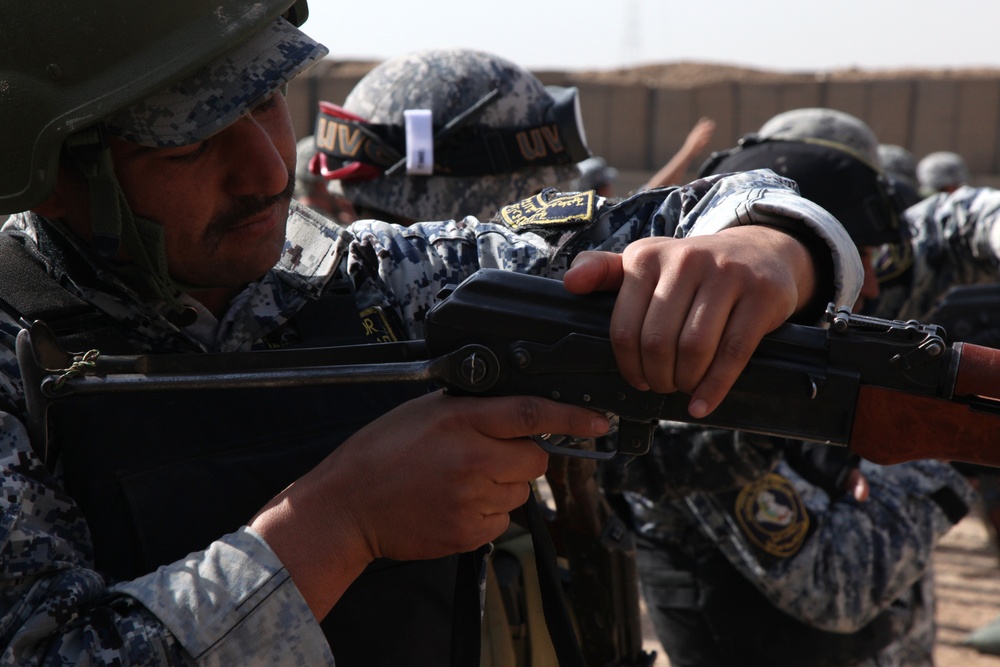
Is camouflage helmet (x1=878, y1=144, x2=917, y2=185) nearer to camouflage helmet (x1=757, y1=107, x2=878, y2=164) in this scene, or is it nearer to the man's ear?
camouflage helmet (x1=757, y1=107, x2=878, y2=164)

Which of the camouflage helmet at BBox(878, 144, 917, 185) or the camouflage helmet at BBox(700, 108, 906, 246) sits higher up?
the camouflage helmet at BBox(700, 108, 906, 246)

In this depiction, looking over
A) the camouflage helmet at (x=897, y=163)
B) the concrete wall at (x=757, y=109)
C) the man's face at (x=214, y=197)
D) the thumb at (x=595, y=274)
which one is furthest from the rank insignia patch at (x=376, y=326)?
the concrete wall at (x=757, y=109)

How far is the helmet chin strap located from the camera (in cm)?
133

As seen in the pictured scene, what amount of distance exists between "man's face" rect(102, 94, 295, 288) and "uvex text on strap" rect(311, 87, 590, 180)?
1319 mm

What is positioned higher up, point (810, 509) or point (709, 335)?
point (709, 335)

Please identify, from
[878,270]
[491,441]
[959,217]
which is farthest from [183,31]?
[959,217]

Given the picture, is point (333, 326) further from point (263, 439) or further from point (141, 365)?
point (141, 365)

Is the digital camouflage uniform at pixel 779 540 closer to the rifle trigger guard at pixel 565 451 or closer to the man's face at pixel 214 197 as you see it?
the rifle trigger guard at pixel 565 451

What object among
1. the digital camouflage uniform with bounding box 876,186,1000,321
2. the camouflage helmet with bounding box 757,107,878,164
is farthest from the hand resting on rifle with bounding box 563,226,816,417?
the camouflage helmet with bounding box 757,107,878,164

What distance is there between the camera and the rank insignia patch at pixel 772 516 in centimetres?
258

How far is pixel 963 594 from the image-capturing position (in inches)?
241

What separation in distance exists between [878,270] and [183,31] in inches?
129

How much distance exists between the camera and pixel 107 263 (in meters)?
1.39

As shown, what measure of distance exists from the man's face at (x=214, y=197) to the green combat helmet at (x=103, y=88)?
43mm
